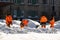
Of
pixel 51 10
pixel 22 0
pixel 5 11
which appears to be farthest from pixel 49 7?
pixel 5 11

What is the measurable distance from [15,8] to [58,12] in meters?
7.89

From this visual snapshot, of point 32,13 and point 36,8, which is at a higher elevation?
point 36,8

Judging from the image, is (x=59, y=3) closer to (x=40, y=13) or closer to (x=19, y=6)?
(x=40, y=13)

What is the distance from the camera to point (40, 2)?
5447 cm

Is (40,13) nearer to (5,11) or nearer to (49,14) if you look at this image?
(49,14)

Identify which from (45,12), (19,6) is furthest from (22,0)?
(45,12)

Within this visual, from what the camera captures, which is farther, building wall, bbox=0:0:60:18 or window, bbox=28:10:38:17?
building wall, bbox=0:0:60:18

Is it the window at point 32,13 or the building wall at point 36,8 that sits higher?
the building wall at point 36,8

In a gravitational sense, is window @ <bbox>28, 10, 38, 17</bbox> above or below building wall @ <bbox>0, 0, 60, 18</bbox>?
below

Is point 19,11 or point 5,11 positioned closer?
point 5,11

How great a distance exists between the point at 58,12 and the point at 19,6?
722 cm

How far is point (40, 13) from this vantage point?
53.8 meters

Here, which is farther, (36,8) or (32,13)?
(36,8)

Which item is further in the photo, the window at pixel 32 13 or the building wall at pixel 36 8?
the building wall at pixel 36 8
